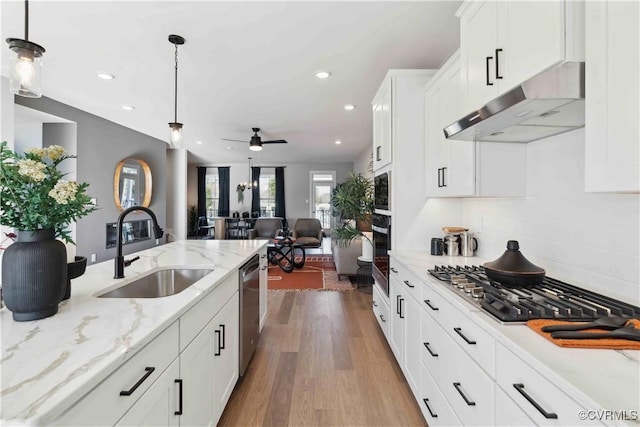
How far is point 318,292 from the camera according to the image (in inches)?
174

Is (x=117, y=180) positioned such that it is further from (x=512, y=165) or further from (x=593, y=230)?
(x=593, y=230)

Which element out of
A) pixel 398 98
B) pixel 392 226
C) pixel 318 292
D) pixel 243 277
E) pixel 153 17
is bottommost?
pixel 318 292

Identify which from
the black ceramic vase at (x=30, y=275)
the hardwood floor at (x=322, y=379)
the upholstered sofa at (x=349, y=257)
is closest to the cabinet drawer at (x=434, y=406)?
the hardwood floor at (x=322, y=379)

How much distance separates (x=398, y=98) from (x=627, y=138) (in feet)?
6.04

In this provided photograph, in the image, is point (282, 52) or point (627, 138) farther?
point (282, 52)

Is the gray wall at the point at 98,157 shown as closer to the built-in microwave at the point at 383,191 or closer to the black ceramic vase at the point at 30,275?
the built-in microwave at the point at 383,191

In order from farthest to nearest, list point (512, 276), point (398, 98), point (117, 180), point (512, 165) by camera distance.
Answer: point (117, 180)
point (398, 98)
point (512, 165)
point (512, 276)

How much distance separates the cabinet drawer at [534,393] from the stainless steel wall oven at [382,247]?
1.70m

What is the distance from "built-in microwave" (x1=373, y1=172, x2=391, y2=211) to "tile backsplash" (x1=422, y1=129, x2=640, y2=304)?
836mm

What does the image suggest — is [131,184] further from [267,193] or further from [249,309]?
[267,193]

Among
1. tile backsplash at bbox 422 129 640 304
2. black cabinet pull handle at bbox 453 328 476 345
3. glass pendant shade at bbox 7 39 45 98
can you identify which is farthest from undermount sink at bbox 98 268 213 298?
tile backsplash at bbox 422 129 640 304

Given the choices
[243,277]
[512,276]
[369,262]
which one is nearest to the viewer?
[512,276]

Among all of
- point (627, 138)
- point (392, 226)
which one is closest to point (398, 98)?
point (392, 226)

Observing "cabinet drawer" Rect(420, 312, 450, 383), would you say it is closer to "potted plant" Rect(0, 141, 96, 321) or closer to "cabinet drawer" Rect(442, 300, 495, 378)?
"cabinet drawer" Rect(442, 300, 495, 378)
